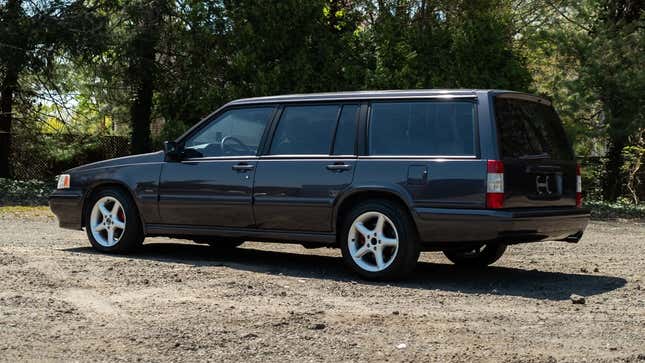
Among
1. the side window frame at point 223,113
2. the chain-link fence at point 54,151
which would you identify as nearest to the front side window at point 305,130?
the side window frame at point 223,113

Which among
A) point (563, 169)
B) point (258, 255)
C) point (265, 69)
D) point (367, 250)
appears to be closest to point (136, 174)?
point (258, 255)

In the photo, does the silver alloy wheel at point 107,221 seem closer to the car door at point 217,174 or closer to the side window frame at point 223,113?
the car door at point 217,174

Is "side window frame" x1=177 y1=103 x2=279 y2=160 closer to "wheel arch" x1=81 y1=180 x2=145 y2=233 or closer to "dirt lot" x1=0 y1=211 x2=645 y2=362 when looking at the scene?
"wheel arch" x1=81 y1=180 x2=145 y2=233

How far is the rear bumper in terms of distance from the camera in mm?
7910

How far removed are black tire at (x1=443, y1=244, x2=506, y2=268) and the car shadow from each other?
0.29 feet

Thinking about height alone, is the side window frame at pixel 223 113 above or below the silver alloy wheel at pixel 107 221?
above

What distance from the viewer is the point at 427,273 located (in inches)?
362

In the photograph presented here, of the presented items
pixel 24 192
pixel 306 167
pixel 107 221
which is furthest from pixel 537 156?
pixel 24 192

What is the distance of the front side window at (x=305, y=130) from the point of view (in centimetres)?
898

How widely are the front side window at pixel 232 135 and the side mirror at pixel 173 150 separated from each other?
75 millimetres

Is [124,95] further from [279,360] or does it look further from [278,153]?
[279,360]

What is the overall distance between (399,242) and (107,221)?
343cm

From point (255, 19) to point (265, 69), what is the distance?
123 cm

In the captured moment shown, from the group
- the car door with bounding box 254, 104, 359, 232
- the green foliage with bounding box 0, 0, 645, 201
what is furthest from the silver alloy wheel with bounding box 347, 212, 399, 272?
the green foliage with bounding box 0, 0, 645, 201
